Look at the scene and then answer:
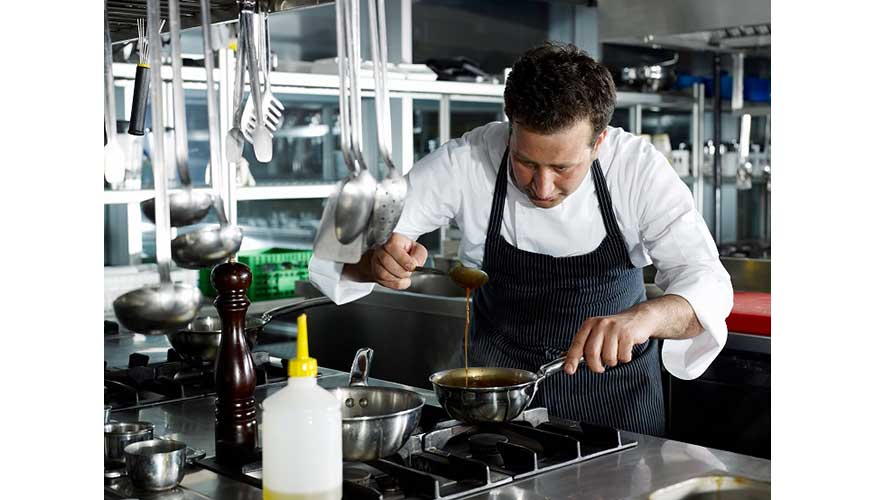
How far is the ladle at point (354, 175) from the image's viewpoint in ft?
3.99

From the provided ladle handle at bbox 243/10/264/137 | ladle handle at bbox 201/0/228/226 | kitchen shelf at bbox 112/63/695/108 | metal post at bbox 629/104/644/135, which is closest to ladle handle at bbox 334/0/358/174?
ladle handle at bbox 201/0/228/226

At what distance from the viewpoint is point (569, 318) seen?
2293mm

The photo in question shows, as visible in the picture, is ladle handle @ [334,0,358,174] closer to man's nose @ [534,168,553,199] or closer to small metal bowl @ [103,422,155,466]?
small metal bowl @ [103,422,155,466]

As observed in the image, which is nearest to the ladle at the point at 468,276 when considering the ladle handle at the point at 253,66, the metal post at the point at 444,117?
the ladle handle at the point at 253,66

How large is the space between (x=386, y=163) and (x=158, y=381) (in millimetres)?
992

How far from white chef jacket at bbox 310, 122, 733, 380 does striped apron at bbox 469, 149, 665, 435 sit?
0.03 meters

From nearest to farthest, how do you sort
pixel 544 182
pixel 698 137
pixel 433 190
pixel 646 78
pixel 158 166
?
pixel 158 166 < pixel 544 182 < pixel 433 190 < pixel 646 78 < pixel 698 137

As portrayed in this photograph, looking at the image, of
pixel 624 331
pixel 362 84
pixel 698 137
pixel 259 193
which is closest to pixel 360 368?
pixel 624 331

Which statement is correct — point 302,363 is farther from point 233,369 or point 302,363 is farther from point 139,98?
point 139,98
